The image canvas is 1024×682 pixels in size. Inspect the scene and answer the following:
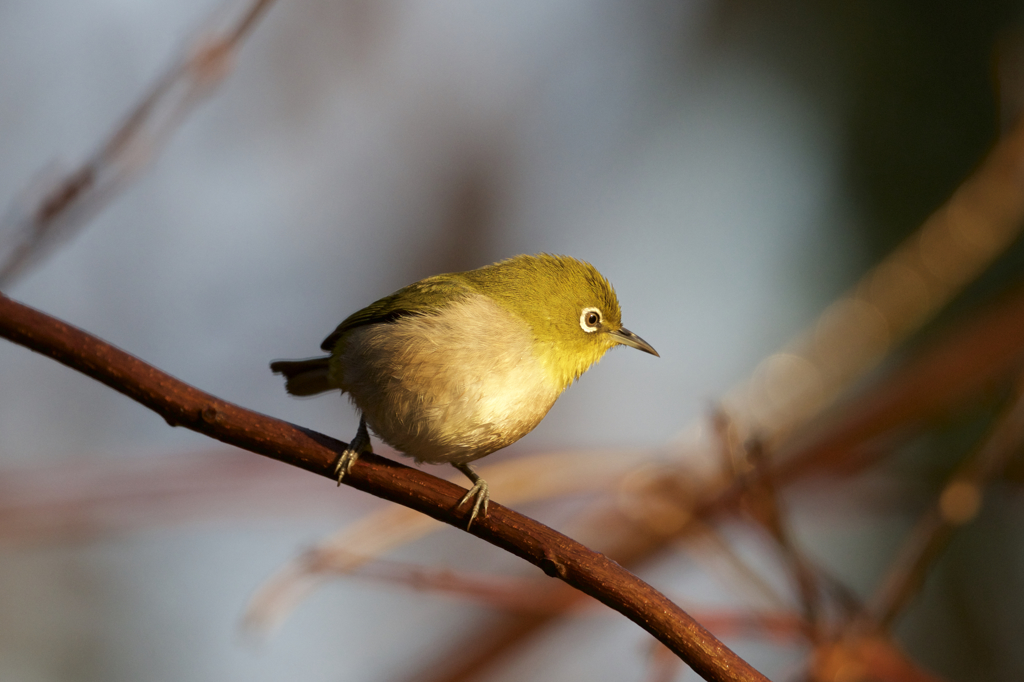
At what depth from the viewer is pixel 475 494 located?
282 cm

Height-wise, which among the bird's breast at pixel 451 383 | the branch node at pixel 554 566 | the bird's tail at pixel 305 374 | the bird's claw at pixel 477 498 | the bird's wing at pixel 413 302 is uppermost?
the bird's wing at pixel 413 302

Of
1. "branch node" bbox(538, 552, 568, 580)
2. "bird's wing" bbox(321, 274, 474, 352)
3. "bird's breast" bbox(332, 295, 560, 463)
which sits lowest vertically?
"branch node" bbox(538, 552, 568, 580)

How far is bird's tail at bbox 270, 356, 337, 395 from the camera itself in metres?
3.75

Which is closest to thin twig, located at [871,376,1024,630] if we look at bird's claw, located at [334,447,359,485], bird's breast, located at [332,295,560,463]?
bird's breast, located at [332,295,560,463]

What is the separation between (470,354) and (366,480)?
2.81ft

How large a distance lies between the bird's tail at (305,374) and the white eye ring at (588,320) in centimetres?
119

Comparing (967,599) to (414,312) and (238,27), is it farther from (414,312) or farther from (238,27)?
(238,27)

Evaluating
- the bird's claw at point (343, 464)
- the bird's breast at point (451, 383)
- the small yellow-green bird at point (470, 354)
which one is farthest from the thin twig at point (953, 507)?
the bird's claw at point (343, 464)

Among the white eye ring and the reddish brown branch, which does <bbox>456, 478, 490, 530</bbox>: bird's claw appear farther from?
the white eye ring

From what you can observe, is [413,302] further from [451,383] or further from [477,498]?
[477,498]

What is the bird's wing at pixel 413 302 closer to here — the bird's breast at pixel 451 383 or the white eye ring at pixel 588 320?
the bird's breast at pixel 451 383

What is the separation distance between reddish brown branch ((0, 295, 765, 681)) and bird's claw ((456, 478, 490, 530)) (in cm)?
3

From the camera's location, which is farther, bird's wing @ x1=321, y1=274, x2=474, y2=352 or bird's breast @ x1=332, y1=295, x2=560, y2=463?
bird's wing @ x1=321, y1=274, x2=474, y2=352

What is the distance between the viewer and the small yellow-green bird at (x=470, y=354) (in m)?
3.09
